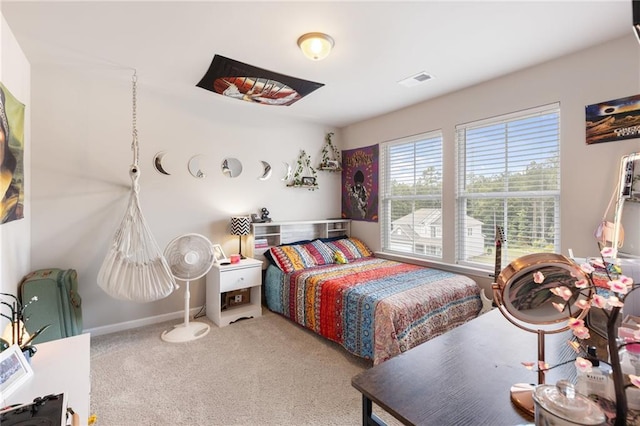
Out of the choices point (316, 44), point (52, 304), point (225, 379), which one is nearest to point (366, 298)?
point (225, 379)

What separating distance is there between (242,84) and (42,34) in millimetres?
1452

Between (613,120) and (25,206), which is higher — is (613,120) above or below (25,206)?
above

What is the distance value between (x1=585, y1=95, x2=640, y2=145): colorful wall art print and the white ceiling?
493 mm

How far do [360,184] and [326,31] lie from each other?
2514 mm

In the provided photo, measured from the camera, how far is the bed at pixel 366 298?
2.28 m

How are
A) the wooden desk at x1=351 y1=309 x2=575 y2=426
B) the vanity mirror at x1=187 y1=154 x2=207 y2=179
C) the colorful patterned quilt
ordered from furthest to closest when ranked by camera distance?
the vanity mirror at x1=187 y1=154 x2=207 y2=179
the colorful patterned quilt
the wooden desk at x1=351 y1=309 x2=575 y2=426

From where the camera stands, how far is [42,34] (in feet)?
7.00

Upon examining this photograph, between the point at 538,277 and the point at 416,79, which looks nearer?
the point at 538,277

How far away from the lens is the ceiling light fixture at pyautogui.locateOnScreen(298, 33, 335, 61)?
2113 mm

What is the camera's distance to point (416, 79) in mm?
2891

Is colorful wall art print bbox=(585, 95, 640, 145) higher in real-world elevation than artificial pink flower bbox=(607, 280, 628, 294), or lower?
higher

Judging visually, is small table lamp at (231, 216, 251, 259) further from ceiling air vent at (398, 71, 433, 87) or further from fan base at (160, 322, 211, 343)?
ceiling air vent at (398, 71, 433, 87)

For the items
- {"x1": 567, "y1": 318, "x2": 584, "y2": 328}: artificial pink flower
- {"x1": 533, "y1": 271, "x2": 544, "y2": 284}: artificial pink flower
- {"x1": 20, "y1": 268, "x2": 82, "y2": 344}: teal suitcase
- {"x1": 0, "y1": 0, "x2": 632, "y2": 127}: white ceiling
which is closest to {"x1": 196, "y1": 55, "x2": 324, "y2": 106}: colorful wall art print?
{"x1": 0, "y1": 0, "x2": 632, "y2": 127}: white ceiling

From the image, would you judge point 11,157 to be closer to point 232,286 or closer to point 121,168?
point 121,168
